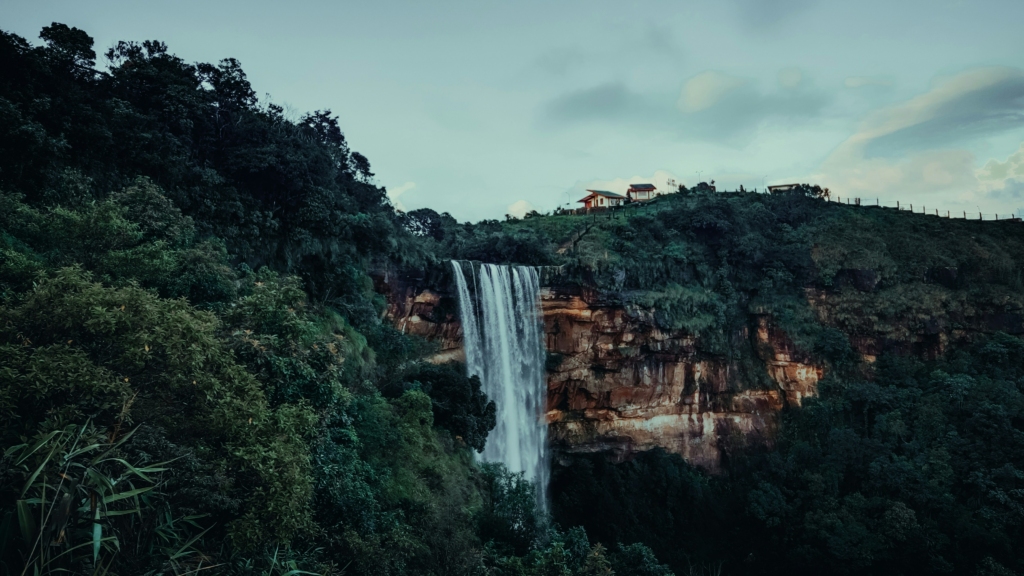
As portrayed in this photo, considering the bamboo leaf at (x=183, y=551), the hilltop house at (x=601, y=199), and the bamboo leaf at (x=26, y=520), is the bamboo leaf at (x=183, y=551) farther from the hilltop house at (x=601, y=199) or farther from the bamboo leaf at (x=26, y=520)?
the hilltop house at (x=601, y=199)

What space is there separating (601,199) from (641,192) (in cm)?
368

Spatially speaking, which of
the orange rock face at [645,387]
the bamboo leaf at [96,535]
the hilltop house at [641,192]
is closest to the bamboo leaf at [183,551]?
the bamboo leaf at [96,535]

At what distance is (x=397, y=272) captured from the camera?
19.3 metres

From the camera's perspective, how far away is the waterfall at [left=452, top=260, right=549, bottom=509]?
21281 millimetres

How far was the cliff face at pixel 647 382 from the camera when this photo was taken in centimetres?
2473

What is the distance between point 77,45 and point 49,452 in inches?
484

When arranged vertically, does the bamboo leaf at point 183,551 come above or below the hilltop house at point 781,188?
below

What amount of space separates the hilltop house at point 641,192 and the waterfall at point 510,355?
22741 mm

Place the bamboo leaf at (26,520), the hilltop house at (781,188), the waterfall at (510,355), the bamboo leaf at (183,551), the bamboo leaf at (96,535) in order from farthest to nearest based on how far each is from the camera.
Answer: the hilltop house at (781,188), the waterfall at (510,355), the bamboo leaf at (183,551), the bamboo leaf at (96,535), the bamboo leaf at (26,520)

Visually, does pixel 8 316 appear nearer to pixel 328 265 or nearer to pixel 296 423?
pixel 296 423

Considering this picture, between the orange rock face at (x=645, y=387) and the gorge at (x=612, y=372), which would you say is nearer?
the gorge at (x=612, y=372)

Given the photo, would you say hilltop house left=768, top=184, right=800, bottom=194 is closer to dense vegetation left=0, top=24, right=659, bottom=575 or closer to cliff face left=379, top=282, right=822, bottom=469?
cliff face left=379, top=282, right=822, bottom=469

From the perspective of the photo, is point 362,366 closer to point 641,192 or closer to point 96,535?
point 96,535

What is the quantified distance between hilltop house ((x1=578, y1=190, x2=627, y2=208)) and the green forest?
5.36 m
